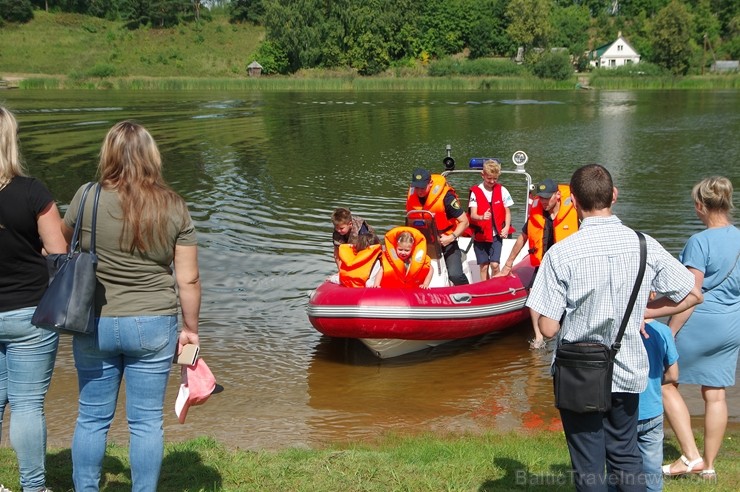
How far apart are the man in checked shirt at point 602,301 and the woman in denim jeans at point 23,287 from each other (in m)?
1.92

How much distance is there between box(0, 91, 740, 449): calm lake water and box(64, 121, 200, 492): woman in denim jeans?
2.26 metres

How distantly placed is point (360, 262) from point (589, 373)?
4361mm

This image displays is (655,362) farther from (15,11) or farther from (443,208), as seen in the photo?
(15,11)

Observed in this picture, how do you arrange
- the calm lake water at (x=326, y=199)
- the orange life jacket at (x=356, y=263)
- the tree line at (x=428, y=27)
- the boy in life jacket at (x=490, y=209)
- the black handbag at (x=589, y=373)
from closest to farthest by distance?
the black handbag at (x=589, y=373) → the calm lake water at (x=326, y=199) → the orange life jacket at (x=356, y=263) → the boy in life jacket at (x=490, y=209) → the tree line at (x=428, y=27)

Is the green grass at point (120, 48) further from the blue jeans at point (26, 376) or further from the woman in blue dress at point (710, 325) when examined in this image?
the woman in blue dress at point (710, 325)

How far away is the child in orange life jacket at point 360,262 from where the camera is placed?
7.31 m

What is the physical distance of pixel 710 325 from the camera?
399 centimetres

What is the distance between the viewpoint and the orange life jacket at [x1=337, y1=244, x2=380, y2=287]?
7305 millimetres

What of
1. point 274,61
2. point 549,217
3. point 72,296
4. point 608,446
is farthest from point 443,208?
point 274,61

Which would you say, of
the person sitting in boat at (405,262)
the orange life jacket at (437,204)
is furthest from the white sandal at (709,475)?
the orange life jacket at (437,204)

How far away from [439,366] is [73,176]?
1259cm

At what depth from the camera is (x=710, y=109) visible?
35438 millimetres

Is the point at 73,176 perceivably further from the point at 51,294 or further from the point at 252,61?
the point at 252,61

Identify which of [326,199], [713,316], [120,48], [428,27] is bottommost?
[326,199]
